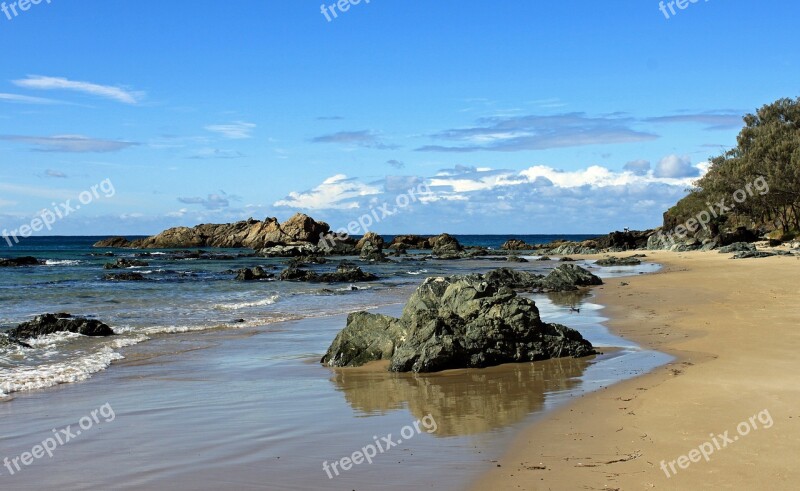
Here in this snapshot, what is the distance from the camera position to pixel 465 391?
9.34m

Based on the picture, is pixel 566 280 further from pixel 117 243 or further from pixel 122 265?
pixel 117 243

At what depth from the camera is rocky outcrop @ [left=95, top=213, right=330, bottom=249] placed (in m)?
90.9

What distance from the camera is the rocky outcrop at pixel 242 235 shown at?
90875mm

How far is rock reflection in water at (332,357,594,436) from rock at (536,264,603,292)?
50.0 ft

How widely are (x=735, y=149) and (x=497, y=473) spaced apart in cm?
6560

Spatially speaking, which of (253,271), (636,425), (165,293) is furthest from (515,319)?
(253,271)

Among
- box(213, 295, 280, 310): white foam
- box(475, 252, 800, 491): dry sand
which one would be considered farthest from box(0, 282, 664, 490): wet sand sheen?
box(213, 295, 280, 310): white foam

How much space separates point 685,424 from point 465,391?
3043mm

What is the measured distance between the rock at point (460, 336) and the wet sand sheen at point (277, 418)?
304 mm

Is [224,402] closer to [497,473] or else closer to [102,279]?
[497,473]

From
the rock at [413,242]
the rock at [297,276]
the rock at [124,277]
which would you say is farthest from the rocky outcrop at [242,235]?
the rock at [297,276]

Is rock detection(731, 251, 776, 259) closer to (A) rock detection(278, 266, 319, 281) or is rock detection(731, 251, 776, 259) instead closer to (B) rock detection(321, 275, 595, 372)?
(A) rock detection(278, 266, 319, 281)

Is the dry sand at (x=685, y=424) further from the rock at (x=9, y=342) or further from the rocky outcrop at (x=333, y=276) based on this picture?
the rocky outcrop at (x=333, y=276)

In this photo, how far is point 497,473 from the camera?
5.80 m
